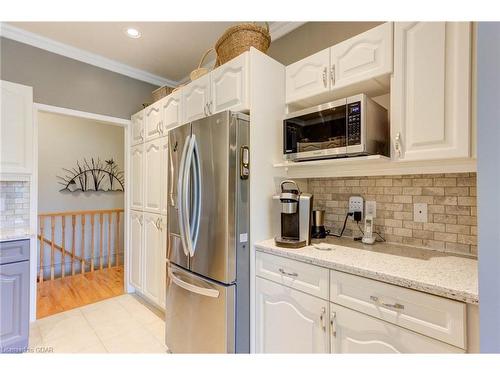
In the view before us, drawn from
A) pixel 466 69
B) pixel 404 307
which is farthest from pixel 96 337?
pixel 466 69

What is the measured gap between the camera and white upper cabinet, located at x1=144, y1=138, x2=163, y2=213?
2.32 meters

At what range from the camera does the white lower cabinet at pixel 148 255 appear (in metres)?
2.25

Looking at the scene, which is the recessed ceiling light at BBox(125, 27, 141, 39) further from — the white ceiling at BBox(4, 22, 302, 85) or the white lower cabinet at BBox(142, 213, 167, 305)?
the white lower cabinet at BBox(142, 213, 167, 305)

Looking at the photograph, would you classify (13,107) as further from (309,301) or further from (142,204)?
(309,301)

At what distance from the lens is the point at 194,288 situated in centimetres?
154

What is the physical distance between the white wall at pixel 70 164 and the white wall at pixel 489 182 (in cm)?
411

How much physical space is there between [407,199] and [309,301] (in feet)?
2.83

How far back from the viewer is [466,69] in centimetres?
101

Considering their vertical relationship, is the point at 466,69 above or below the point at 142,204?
above

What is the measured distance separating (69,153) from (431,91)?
4.57 metres

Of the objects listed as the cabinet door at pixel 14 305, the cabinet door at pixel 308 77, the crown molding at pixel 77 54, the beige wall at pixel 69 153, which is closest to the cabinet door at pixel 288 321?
the cabinet door at pixel 308 77

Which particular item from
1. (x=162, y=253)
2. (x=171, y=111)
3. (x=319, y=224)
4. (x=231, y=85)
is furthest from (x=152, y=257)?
Result: (x=231, y=85)
